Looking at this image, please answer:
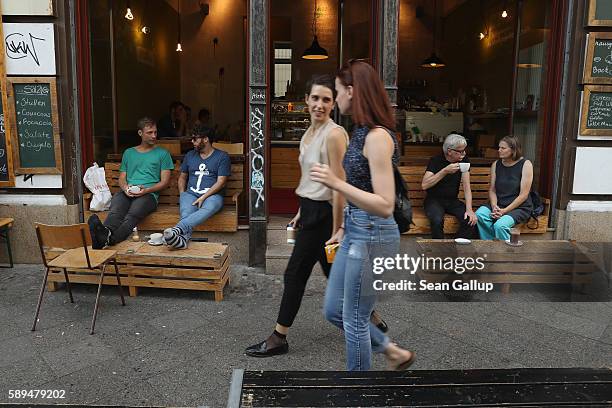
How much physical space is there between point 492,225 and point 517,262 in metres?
0.66

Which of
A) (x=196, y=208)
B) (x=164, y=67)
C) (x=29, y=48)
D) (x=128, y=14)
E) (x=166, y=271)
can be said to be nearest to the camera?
(x=166, y=271)

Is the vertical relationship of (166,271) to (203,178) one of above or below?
below

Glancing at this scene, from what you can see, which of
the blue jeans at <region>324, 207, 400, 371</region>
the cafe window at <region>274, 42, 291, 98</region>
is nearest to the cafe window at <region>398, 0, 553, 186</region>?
the cafe window at <region>274, 42, 291, 98</region>

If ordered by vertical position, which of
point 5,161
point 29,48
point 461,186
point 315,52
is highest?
point 315,52

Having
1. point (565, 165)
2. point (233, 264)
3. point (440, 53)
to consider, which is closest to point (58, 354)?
point (233, 264)

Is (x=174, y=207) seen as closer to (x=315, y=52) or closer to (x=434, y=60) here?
(x=315, y=52)

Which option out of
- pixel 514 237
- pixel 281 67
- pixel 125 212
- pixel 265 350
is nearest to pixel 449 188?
pixel 514 237

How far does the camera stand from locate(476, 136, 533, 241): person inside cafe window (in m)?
5.91

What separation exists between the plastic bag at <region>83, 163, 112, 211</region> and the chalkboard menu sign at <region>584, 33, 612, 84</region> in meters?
5.47

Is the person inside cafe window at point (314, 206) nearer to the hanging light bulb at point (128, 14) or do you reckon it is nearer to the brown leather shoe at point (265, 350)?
the brown leather shoe at point (265, 350)

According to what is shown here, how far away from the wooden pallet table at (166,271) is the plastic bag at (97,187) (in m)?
1.03

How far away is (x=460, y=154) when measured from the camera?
19.5ft

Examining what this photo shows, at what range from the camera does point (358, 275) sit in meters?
2.78

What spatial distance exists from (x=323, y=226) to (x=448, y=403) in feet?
5.37
